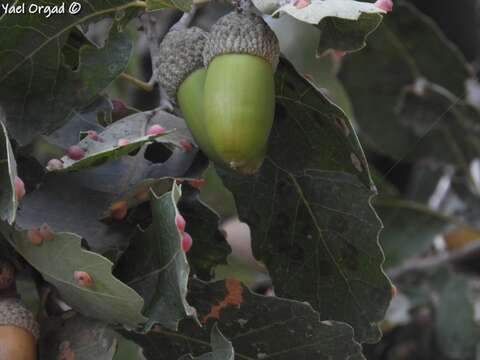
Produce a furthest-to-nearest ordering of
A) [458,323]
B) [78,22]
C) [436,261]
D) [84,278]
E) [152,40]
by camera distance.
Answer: [436,261]
[458,323]
[152,40]
[78,22]
[84,278]

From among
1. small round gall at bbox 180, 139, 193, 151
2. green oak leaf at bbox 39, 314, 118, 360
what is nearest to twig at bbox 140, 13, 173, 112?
small round gall at bbox 180, 139, 193, 151

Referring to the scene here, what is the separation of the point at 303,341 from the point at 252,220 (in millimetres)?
200

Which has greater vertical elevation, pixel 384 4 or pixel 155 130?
pixel 384 4

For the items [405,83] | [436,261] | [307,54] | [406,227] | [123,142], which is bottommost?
[436,261]

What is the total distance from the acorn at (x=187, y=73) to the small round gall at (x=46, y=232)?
7.8 inches

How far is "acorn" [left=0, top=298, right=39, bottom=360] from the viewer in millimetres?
948

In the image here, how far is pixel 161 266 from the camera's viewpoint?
96cm

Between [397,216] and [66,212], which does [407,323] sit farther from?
[66,212]

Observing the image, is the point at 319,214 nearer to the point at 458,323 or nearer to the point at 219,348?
the point at 219,348

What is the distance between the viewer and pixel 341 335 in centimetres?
104

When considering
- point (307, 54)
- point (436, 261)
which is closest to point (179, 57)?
point (307, 54)

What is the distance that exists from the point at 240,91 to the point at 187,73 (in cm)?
11

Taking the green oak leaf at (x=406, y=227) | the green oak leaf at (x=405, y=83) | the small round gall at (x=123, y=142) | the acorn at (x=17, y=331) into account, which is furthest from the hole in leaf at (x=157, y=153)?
the green oak leaf at (x=406, y=227)

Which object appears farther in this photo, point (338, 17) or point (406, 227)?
point (406, 227)
